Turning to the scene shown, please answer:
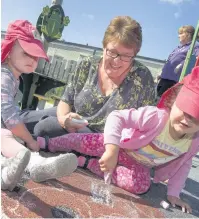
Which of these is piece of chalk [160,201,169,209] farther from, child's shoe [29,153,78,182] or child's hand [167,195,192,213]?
child's shoe [29,153,78,182]

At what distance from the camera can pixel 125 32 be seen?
206cm

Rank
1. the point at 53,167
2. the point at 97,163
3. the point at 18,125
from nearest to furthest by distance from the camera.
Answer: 1. the point at 53,167
2. the point at 18,125
3. the point at 97,163

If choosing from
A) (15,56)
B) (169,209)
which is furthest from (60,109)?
(169,209)

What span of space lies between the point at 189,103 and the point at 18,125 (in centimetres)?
92

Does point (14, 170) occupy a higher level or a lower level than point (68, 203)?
higher

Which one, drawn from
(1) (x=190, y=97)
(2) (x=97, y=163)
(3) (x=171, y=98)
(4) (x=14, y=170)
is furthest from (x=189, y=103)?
(4) (x=14, y=170)

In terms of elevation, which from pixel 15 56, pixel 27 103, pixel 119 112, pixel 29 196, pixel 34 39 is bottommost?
pixel 27 103

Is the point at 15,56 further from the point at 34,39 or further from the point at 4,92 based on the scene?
the point at 4,92

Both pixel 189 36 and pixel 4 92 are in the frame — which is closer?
pixel 4 92

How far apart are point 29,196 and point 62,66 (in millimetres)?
5978

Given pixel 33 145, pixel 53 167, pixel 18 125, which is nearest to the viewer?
pixel 53 167

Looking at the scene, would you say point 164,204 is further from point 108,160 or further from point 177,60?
point 177,60

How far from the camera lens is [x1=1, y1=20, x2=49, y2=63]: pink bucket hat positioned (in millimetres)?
1899

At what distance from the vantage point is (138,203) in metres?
1.71
